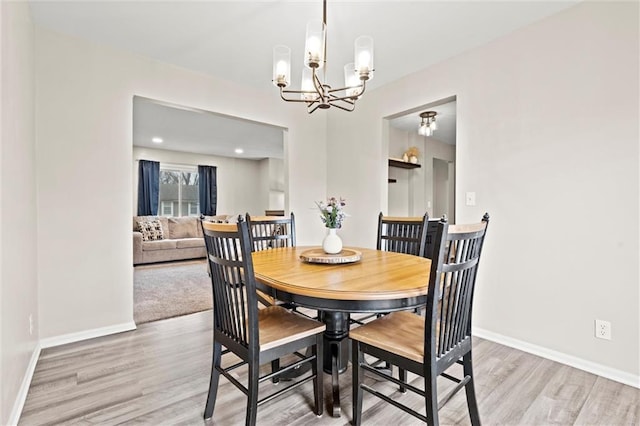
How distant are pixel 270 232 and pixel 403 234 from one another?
108cm

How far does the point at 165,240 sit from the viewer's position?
6.20 m

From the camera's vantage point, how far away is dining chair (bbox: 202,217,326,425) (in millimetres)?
1348

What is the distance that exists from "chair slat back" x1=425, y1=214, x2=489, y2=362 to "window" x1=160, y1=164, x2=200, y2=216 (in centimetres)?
746

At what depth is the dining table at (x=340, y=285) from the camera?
1292 mm

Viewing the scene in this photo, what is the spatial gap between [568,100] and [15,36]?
3.42 metres

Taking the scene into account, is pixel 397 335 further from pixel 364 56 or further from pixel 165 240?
pixel 165 240

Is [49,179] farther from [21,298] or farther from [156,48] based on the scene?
[156,48]

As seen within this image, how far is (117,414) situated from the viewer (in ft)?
5.27

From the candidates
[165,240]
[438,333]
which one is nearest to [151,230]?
[165,240]

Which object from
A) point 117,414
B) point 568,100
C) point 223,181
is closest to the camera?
point 117,414

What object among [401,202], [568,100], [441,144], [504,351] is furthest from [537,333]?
[441,144]

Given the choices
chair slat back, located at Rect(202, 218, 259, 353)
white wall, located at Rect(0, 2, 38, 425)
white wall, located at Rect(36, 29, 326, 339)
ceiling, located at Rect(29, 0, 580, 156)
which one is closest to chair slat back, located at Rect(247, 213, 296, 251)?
chair slat back, located at Rect(202, 218, 259, 353)

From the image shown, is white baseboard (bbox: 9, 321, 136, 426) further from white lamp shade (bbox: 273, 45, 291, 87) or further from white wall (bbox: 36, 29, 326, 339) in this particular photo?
white lamp shade (bbox: 273, 45, 291, 87)

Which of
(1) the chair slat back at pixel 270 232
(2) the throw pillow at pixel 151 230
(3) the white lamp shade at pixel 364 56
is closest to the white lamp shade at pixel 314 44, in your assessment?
(3) the white lamp shade at pixel 364 56
